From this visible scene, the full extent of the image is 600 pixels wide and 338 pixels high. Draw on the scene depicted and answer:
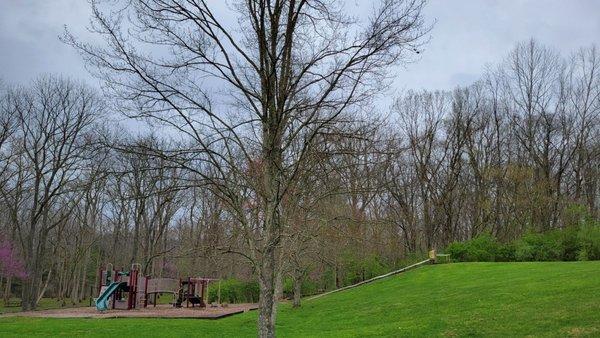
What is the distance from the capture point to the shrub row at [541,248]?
21281mm

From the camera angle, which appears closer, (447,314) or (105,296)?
(447,314)

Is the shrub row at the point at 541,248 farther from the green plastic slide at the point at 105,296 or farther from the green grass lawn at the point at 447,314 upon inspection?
the green plastic slide at the point at 105,296

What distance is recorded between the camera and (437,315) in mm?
12883

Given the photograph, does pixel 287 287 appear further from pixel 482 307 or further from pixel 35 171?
pixel 482 307

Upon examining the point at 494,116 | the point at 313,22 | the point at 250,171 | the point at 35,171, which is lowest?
the point at 250,171

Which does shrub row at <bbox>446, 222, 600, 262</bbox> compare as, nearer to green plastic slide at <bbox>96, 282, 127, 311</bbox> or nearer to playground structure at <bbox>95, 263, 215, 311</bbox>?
playground structure at <bbox>95, 263, 215, 311</bbox>

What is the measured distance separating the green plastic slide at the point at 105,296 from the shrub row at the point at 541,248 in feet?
56.7

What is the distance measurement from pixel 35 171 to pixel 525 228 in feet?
95.6

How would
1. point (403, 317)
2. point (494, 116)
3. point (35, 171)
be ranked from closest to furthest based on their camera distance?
point (403, 317) < point (35, 171) < point (494, 116)

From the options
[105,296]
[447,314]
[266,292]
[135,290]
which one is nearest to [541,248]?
[447,314]

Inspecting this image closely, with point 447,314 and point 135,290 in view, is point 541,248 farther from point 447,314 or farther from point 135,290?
point 135,290

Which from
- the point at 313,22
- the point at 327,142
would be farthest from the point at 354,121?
the point at 313,22

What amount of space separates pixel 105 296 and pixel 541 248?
19.7 meters

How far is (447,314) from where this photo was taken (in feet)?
41.9
